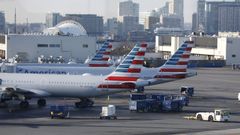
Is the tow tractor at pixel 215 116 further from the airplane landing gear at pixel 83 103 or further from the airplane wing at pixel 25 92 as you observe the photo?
the airplane wing at pixel 25 92

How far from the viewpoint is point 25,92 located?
70.3 metres

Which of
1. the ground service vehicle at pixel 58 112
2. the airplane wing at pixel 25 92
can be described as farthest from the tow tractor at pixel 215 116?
the airplane wing at pixel 25 92

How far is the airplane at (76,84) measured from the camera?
227 feet

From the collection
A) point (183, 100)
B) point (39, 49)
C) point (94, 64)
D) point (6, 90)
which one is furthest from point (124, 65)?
point (39, 49)

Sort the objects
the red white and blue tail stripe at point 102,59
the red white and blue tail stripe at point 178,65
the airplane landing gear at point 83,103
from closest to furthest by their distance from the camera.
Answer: the airplane landing gear at point 83,103
the red white and blue tail stripe at point 178,65
the red white and blue tail stripe at point 102,59

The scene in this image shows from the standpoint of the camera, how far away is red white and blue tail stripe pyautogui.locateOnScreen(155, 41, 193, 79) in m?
85.4

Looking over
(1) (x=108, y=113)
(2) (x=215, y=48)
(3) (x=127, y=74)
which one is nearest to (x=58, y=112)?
(1) (x=108, y=113)

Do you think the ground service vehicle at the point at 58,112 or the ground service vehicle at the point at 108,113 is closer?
the ground service vehicle at the point at 58,112

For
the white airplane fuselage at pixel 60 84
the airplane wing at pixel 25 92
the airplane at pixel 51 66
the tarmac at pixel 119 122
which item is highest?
the airplane at pixel 51 66

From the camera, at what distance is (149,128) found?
5575 cm

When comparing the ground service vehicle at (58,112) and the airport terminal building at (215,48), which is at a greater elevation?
the airport terminal building at (215,48)

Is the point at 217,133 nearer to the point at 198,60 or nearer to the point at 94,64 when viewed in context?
the point at 94,64

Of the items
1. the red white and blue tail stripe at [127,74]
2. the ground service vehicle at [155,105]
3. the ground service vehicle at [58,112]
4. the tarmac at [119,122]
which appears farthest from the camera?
the red white and blue tail stripe at [127,74]

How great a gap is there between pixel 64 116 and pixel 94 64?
39.4 m
